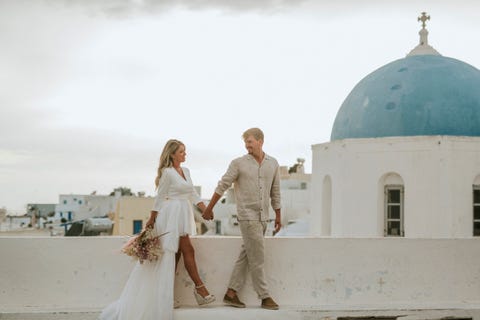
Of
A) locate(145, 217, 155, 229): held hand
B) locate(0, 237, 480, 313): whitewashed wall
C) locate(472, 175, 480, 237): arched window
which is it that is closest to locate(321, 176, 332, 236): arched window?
locate(472, 175, 480, 237): arched window

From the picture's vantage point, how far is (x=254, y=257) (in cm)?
612

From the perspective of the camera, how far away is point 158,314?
575 centimetres

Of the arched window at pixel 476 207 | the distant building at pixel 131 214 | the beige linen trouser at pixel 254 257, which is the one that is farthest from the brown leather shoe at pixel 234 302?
the distant building at pixel 131 214

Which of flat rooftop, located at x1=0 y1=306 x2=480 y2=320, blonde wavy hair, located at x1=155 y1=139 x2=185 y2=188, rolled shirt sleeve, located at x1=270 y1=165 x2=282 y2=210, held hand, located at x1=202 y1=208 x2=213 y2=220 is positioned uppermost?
blonde wavy hair, located at x1=155 y1=139 x2=185 y2=188

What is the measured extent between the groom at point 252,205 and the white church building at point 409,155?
9.46 meters

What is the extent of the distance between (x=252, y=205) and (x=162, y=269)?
111cm

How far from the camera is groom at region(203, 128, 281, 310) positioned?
609 centimetres

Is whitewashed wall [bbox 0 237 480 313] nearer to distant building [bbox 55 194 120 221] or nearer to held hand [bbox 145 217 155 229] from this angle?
held hand [bbox 145 217 155 229]

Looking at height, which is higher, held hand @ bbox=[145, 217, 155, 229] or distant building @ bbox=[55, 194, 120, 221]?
distant building @ bbox=[55, 194, 120, 221]

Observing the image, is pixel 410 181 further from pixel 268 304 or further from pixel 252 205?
pixel 252 205

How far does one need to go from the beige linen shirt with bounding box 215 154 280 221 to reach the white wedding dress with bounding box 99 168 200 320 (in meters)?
0.43

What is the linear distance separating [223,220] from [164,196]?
111 ft

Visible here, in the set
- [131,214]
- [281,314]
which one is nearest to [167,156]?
[281,314]

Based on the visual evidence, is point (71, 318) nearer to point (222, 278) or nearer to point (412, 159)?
point (222, 278)
